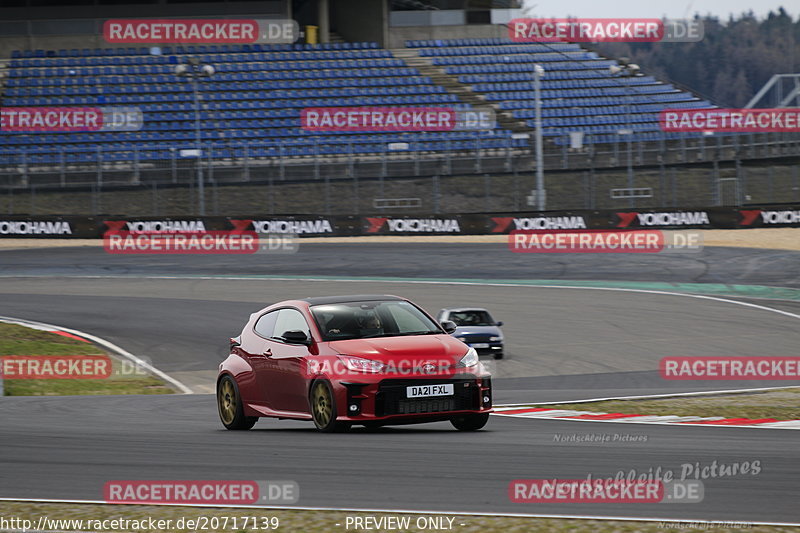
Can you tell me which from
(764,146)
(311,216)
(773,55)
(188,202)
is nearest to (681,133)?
(764,146)

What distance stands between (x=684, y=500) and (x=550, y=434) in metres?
3.23

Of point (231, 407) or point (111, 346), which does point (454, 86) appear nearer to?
point (111, 346)

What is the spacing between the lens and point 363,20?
6238cm

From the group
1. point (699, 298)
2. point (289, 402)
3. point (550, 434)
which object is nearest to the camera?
→ point (550, 434)

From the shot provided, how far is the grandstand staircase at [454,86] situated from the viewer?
2015 inches

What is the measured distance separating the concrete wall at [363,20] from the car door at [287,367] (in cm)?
A: 5234

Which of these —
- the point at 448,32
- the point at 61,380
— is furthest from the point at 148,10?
the point at 61,380

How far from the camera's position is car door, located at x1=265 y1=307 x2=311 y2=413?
32.9ft

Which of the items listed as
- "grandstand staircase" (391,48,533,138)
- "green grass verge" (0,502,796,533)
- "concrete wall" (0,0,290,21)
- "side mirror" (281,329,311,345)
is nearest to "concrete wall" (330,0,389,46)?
"grandstand staircase" (391,48,533,138)

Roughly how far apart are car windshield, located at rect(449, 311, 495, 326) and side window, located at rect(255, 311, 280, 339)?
1195 centimetres

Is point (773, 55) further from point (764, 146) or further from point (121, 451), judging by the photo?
point (121, 451)

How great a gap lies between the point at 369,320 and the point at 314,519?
4236 millimetres

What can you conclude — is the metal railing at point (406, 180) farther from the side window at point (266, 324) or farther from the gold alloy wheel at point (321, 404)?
the gold alloy wheel at point (321, 404)

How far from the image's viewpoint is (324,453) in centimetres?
816
